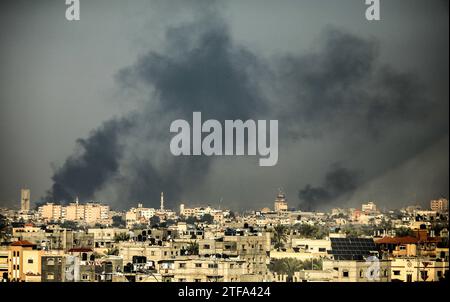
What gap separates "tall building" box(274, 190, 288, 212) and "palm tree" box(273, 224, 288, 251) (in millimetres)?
661

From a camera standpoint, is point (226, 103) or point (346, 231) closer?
point (346, 231)

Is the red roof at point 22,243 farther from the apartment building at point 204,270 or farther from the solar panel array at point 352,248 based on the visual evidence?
the solar panel array at point 352,248

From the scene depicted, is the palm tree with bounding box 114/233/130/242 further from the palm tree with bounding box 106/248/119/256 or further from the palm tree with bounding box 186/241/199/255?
the palm tree with bounding box 186/241/199/255

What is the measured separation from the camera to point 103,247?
76.5 feet

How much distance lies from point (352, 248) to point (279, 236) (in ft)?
15.1

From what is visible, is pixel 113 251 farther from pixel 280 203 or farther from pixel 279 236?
pixel 280 203

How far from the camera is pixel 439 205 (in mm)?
24812

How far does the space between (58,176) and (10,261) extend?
900 cm

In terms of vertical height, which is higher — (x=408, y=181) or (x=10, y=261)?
(x=408, y=181)

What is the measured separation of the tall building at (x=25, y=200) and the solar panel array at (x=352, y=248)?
577 cm

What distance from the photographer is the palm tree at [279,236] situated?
77.8 ft

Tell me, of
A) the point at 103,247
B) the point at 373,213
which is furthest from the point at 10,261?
the point at 373,213
